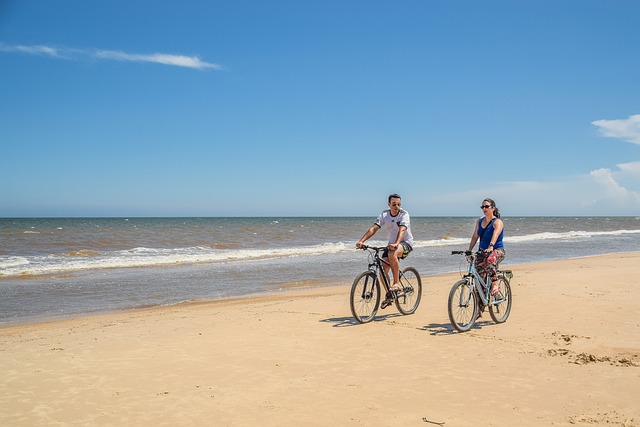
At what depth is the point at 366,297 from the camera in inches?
336

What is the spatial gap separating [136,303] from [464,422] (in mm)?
9478

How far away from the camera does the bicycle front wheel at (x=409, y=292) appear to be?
29.8 ft

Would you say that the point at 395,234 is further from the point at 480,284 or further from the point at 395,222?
the point at 480,284

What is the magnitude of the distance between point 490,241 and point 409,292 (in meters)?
1.87

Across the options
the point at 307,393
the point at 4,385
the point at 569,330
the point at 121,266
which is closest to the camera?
the point at 307,393

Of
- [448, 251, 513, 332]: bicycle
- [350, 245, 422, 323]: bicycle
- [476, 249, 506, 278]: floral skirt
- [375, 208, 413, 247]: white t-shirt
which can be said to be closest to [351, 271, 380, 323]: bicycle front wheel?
[350, 245, 422, 323]: bicycle

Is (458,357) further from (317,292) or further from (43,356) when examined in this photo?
(317,292)

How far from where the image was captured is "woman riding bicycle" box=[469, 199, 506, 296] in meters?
7.96

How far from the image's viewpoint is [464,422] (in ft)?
14.6

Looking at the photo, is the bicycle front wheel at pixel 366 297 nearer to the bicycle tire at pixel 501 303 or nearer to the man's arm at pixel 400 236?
the man's arm at pixel 400 236

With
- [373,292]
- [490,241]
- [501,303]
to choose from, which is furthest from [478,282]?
[373,292]

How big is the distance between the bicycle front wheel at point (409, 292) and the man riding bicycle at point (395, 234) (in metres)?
0.36

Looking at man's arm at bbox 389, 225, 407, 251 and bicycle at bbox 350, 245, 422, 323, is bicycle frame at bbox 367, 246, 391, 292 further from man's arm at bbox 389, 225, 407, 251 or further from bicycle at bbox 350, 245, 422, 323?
man's arm at bbox 389, 225, 407, 251

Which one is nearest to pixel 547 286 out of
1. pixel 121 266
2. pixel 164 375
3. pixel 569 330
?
pixel 569 330
